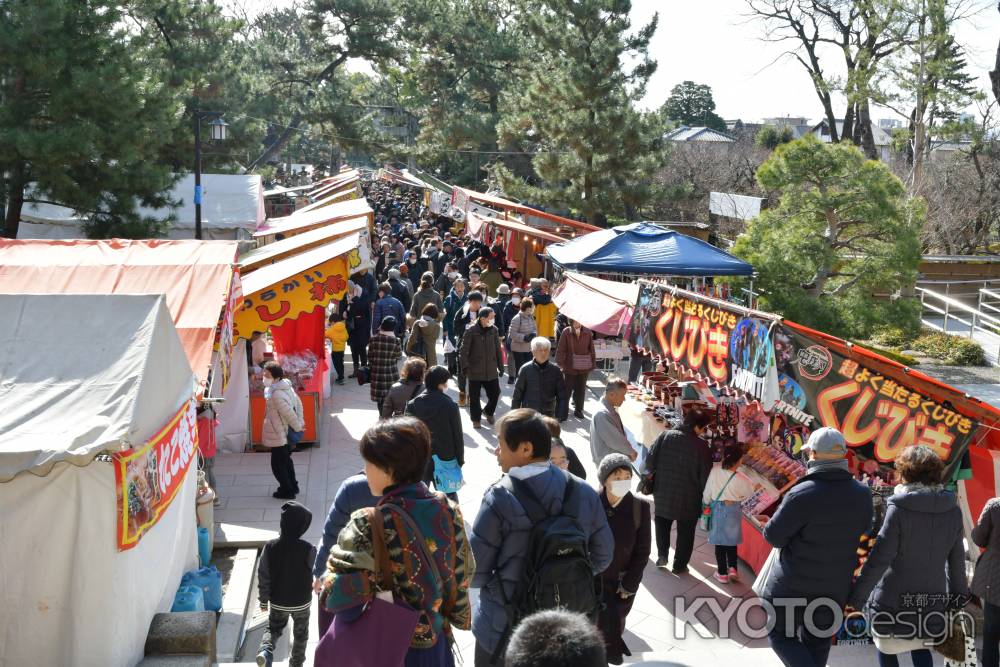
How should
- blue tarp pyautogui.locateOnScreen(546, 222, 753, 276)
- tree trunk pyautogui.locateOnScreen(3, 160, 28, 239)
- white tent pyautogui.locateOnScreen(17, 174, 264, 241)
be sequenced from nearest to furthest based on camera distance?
blue tarp pyautogui.locateOnScreen(546, 222, 753, 276) → tree trunk pyautogui.locateOnScreen(3, 160, 28, 239) → white tent pyautogui.locateOnScreen(17, 174, 264, 241)

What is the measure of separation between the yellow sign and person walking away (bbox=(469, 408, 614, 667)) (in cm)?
635

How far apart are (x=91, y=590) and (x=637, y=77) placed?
2336 centimetres

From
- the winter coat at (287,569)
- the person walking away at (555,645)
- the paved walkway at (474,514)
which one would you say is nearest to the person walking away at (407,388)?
the paved walkway at (474,514)

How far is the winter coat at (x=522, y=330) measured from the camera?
38.2ft

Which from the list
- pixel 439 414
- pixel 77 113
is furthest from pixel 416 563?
pixel 77 113

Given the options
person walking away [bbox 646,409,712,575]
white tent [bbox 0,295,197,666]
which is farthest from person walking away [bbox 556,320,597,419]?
white tent [bbox 0,295,197,666]

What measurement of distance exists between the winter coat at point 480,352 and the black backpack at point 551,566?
6.59 m

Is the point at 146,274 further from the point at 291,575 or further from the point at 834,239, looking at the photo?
the point at 834,239

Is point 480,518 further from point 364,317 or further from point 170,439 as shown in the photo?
point 364,317

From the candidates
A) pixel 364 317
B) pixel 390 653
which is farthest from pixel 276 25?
pixel 390 653

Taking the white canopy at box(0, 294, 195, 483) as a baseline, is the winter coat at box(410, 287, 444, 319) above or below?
below

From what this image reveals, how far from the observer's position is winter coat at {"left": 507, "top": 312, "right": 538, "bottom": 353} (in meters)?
→ 11.6

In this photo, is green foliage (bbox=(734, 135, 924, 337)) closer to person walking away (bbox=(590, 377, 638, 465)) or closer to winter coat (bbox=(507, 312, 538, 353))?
winter coat (bbox=(507, 312, 538, 353))

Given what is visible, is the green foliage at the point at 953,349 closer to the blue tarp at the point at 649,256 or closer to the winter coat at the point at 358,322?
the blue tarp at the point at 649,256
